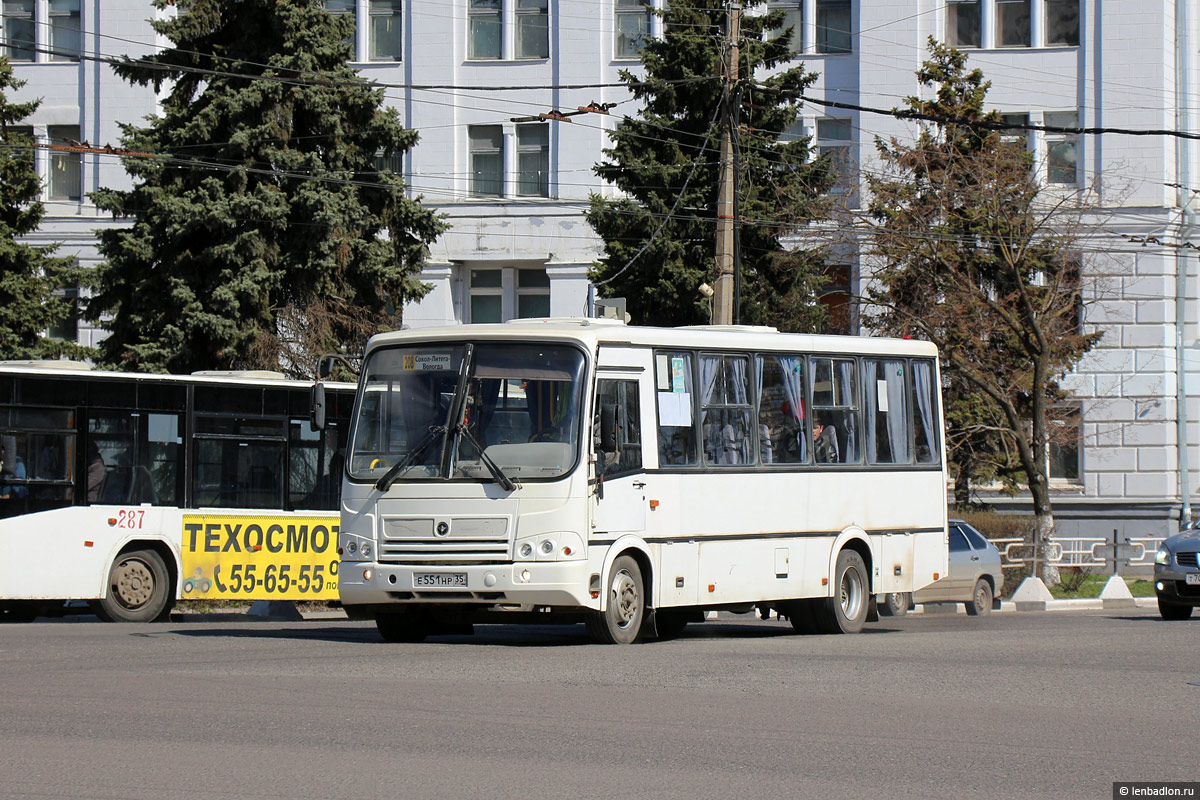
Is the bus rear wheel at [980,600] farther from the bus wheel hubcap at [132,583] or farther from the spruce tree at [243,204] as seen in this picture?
the bus wheel hubcap at [132,583]

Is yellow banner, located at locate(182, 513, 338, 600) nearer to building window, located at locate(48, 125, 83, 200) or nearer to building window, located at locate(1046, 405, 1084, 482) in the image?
building window, located at locate(1046, 405, 1084, 482)

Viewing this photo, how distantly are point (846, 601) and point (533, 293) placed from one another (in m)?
25.2

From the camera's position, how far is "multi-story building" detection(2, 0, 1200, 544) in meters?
39.3

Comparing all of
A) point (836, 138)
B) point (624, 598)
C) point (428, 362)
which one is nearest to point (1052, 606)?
point (624, 598)

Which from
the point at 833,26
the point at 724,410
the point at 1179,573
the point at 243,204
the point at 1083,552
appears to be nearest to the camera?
the point at 724,410

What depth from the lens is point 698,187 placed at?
3269 cm

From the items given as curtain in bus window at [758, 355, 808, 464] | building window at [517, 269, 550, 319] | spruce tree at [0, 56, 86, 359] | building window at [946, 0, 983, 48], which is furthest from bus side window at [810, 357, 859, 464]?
building window at [946, 0, 983, 48]

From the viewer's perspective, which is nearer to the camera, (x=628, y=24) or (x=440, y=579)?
(x=440, y=579)

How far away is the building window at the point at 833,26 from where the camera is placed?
1622 inches

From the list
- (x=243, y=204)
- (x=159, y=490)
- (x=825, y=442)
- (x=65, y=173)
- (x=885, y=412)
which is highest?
(x=65, y=173)

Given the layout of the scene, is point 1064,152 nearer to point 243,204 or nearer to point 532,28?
point 532,28

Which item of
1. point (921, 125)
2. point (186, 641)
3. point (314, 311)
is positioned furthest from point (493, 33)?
point (186, 641)

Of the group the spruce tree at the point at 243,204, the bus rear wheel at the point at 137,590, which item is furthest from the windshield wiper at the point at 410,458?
the spruce tree at the point at 243,204

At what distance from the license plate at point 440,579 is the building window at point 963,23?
2988cm
